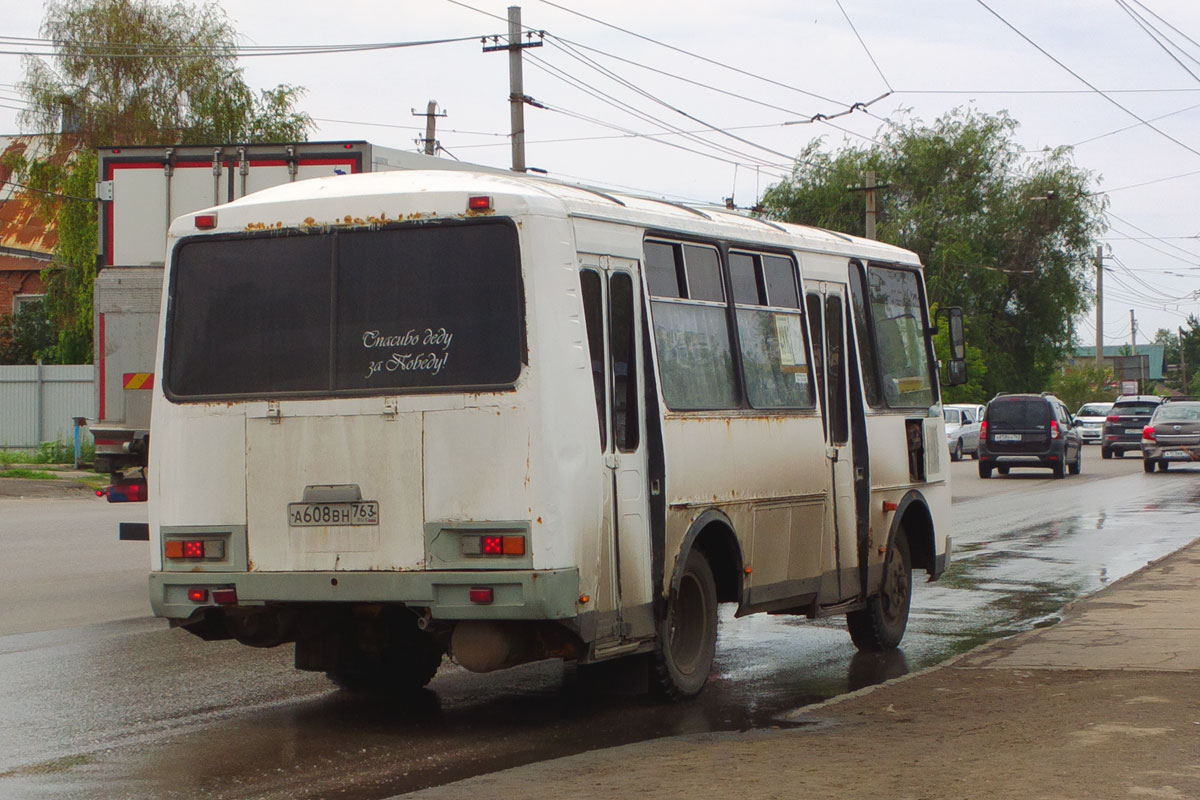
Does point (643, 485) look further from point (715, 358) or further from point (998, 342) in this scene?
point (998, 342)

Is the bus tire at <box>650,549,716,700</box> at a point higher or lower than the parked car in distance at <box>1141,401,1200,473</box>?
lower

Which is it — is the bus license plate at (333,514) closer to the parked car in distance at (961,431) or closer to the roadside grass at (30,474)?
the roadside grass at (30,474)

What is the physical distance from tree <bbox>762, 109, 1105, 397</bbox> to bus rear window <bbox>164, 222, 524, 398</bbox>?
55747 millimetres

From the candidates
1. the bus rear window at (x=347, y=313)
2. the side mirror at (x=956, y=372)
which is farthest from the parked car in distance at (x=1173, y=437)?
the bus rear window at (x=347, y=313)

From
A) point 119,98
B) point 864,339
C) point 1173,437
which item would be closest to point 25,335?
point 119,98

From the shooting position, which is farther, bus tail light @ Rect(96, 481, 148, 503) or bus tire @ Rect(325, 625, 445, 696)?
bus tail light @ Rect(96, 481, 148, 503)

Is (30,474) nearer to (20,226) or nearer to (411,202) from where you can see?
(411,202)

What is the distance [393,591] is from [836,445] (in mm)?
3763

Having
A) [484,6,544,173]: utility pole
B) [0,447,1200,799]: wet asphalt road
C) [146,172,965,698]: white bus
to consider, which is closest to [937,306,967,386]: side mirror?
[0,447,1200,799]: wet asphalt road

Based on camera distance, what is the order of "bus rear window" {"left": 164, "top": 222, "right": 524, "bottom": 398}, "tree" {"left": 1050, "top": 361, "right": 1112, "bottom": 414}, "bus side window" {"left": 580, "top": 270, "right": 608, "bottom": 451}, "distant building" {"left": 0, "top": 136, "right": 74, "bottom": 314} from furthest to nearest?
"tree" {"left": 1050, "top": 361, "right": 1112, "bottom": 414} < "distant building" {"left": 0, "top": 136, "right": 74, "bottom": 314} < "bus side window" {"left": 580, "top": 270, "right": 608, "bottom": 451} < "bus rear window" {"left": 164, "top": 222, "right": 524, "bottom": 398}

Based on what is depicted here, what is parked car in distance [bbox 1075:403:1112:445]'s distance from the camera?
6631cm

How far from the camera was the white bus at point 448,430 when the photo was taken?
7.60 m

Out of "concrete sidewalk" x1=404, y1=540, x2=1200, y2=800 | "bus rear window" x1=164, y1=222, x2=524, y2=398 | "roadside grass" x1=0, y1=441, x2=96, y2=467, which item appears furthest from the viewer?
"roadside grass" x1=0, y1=441, x2=96, y2=467

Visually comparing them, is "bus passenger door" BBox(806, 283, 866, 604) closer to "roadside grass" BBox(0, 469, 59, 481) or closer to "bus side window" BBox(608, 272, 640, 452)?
"bus side window" BBox(608, 272, 640, 452)
